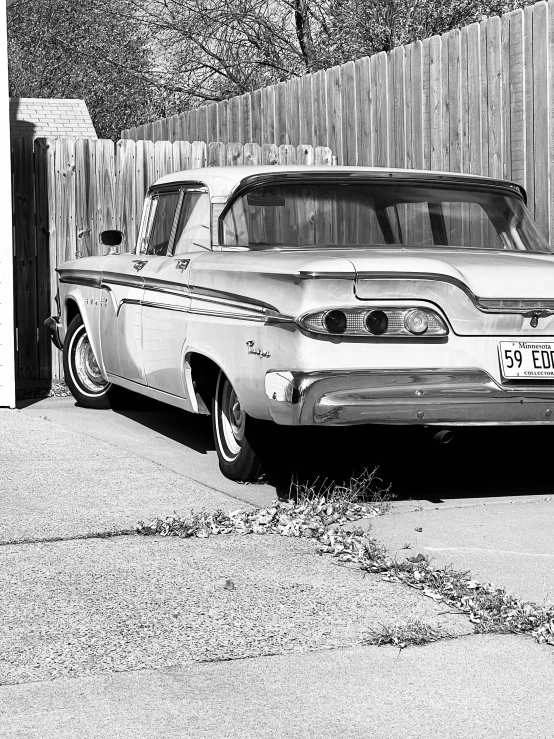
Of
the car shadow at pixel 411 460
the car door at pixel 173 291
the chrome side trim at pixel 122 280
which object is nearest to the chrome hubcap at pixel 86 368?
the chrome side trim at pixel 122 280

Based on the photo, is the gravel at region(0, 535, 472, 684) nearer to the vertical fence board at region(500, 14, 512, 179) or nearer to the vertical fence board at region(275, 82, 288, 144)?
the vertical fence board at region(500, 14, 512, 179)

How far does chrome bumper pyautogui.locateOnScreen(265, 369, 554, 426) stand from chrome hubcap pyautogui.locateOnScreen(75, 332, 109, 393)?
151 inches

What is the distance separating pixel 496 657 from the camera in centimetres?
391

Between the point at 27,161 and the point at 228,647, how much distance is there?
752 cm

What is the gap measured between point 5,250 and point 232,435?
3341 millimetres

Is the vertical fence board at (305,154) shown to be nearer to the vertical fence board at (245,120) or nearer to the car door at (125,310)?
the vertical fence board at (245,120)

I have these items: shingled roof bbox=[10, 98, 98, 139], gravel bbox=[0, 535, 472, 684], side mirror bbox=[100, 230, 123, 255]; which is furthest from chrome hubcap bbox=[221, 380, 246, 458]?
shingled roof bbox=[10, 98, 98, 139]

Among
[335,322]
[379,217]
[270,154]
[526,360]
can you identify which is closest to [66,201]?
[270,154]

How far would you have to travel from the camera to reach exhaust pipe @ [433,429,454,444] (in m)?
5.82

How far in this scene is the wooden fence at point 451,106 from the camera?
830cm

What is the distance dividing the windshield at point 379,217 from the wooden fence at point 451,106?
1.35 meters

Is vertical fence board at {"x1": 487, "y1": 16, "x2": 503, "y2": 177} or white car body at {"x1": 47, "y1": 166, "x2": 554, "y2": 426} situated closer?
white car body at {"x1": 47, "y1": 166, "x2": 554, "y2": 426}

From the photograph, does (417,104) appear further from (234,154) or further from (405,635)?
(405,635)

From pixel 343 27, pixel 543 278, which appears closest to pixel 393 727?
pixel 543 278
